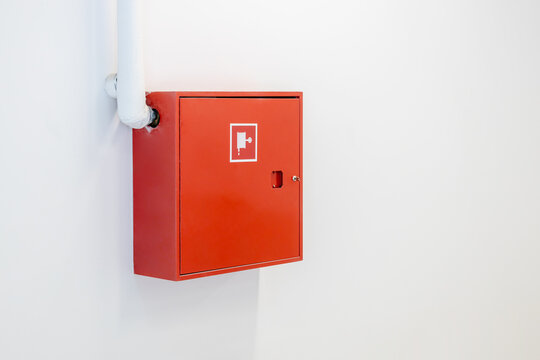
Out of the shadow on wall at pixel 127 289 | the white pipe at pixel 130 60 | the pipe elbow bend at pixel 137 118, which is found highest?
the white pipe at pixel 130 60

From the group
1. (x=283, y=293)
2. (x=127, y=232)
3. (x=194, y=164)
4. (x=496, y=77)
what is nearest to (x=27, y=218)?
→ (x=127, y=232)

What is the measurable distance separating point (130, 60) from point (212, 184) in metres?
0.34

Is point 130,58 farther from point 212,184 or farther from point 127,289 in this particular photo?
point 127,289

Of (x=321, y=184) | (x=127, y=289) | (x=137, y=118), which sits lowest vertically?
(x=127, y=289)

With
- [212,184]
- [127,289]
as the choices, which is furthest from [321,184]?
[127,289]

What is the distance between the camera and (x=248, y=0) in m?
1.87

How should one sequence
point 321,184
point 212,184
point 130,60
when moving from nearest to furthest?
1. point 130,60
2. point 212,184
3. point 321,184

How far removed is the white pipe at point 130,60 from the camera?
59.3 inches

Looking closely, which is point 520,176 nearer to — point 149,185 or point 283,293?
point 283,293

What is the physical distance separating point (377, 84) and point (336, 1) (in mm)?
300

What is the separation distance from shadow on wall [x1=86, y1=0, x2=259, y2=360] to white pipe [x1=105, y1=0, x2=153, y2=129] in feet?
0.30

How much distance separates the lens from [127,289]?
5.48 ft

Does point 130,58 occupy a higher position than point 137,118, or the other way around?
point 130,58

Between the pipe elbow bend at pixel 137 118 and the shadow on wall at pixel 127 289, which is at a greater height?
the pipe elbow bend at pixel 137 118
